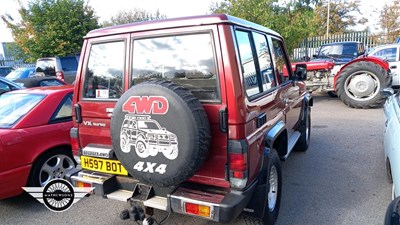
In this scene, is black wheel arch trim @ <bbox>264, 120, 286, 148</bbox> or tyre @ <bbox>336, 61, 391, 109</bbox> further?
tyre @ <bbox>336, 61, 391, 109</bbox>

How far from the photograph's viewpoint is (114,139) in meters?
2.53

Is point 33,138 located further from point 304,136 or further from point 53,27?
point 53,27

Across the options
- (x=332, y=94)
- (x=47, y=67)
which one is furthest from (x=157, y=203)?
(x=47, y=67)

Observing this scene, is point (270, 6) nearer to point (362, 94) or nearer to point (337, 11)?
point (362, 94)

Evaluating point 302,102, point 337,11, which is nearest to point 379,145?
point 302,102

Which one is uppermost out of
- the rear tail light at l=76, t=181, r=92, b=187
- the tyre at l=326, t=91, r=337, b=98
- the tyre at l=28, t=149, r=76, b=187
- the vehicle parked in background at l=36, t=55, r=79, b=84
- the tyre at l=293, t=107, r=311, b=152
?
the vehicle parked in background at l=36, t=55, r=79, b=84

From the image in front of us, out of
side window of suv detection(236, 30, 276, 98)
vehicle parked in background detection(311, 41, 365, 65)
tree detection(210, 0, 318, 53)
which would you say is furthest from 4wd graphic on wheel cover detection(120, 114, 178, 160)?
tree detection(210, 0, 318, 53)

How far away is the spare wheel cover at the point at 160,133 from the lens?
2.25 meters

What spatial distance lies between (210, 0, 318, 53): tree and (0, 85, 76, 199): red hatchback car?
958cm

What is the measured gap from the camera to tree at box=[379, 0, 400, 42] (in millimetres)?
24172

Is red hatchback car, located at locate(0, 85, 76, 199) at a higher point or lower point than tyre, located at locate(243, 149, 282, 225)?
higher

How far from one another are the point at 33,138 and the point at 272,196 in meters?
2.83

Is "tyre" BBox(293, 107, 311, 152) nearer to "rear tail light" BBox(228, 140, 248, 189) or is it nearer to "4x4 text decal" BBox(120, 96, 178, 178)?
"rear tail light" BBox(228, 140, 248, 189)

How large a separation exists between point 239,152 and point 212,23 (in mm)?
1051
